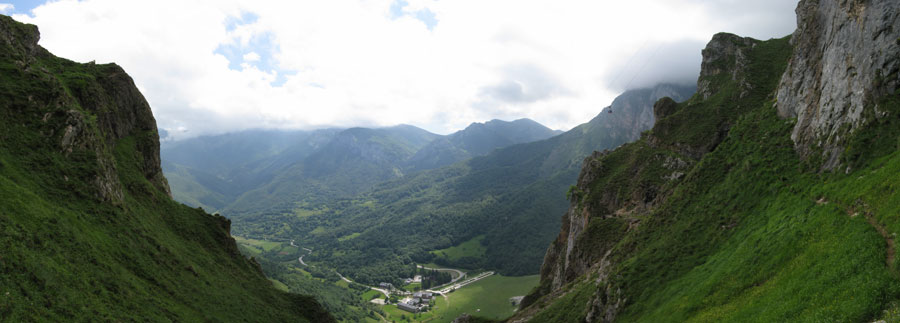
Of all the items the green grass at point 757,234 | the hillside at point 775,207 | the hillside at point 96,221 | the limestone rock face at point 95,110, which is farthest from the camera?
the limestone rock face at point 95,110

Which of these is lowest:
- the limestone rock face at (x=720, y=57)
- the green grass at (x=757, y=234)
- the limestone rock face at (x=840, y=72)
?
the green grass at (x=757, y=234)

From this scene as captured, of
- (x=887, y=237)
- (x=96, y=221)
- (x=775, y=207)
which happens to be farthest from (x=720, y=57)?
(x=96, y=221)

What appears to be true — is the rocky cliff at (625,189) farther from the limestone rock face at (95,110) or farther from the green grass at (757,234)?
the limestone rock face at (95,110)

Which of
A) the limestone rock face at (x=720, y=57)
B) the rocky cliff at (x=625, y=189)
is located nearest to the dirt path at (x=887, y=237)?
the rocky cliff at (x=625, y=189)

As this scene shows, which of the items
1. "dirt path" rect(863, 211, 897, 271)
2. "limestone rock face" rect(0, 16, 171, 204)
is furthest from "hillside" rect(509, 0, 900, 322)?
"limestone rock face" rect(0, 16, 171, 204)

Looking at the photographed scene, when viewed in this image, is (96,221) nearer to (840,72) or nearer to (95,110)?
(95,110)

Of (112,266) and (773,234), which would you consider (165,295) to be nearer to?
(112,266)
